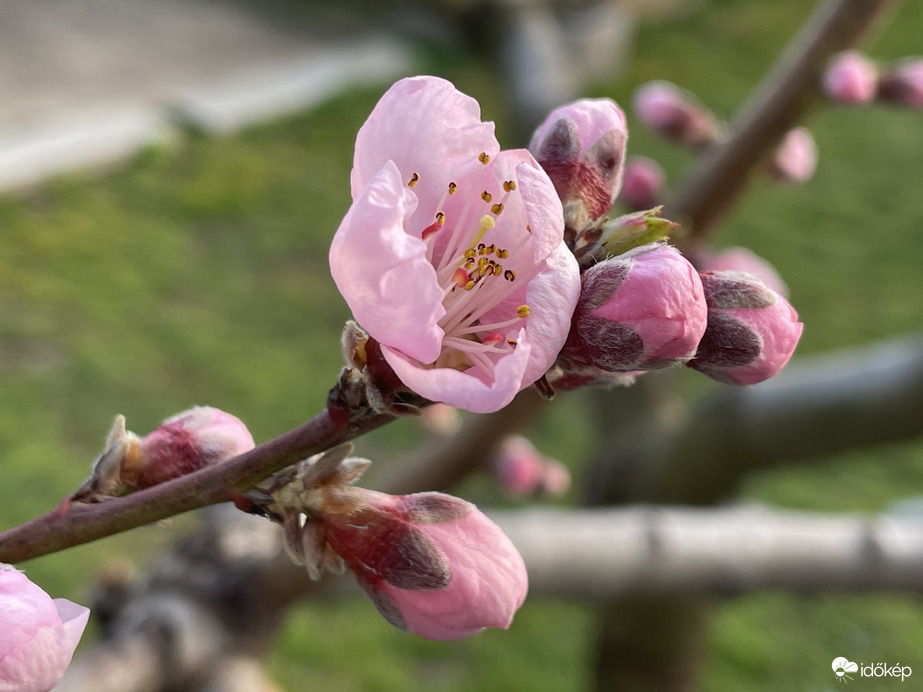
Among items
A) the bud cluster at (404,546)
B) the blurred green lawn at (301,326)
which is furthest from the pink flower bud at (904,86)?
the blurred green lawn at (301,326)

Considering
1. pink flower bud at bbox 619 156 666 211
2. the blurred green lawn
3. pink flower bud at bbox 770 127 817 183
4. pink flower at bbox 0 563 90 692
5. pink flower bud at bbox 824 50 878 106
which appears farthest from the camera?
the blurred green lawn

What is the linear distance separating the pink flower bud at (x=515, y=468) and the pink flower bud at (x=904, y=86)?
0.61 m

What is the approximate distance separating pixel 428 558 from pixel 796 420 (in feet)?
3.00

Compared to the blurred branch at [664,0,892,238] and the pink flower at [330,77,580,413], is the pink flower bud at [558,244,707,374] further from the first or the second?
the blurred branch at [664,0,892,238]

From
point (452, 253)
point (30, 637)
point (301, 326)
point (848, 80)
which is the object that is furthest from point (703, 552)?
point (301, 326)

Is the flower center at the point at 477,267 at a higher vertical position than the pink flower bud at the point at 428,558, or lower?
higher

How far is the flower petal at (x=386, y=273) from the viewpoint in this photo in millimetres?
396

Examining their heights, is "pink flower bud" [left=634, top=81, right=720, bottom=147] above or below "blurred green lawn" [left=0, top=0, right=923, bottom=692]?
above

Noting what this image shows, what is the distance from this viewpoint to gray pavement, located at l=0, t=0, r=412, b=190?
3.92 m

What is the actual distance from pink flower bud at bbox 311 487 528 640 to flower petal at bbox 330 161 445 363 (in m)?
0.09

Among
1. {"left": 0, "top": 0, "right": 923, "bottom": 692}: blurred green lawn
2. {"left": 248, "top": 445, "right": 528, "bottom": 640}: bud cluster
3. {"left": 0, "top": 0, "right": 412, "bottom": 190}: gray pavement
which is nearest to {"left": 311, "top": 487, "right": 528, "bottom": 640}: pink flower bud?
{"left": 248, "top": 445, "right": 528, "bottom": 640}: bud cluster

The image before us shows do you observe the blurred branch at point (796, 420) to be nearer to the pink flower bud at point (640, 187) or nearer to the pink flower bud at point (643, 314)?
the pink flower bud at point (640, 187)

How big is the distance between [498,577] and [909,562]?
0.89 metres

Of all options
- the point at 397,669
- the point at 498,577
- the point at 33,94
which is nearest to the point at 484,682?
the point at 397,669
